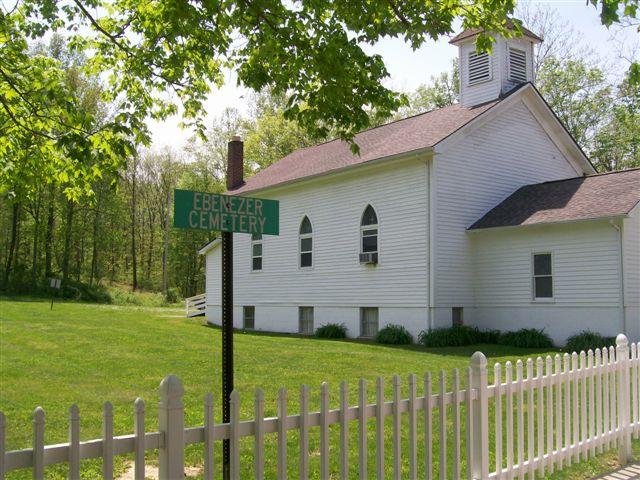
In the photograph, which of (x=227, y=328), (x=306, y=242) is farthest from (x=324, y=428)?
(x=306, y=242)

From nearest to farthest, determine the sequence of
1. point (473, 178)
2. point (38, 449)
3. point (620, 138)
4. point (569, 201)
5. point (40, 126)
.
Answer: point (38, 449)
point (40, 126)
point (569, 201)
point (473, 178)
point (620, 138)

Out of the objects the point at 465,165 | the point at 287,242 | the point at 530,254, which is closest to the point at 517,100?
the point at 465,165

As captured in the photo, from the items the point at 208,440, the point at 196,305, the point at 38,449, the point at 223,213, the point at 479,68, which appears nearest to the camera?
the point at 38,449

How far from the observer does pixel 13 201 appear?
9750 mm

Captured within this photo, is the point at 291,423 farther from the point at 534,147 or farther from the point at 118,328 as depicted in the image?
the point at 534,147

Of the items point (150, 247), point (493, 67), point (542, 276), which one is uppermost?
point (493, 67)

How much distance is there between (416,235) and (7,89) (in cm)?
1416

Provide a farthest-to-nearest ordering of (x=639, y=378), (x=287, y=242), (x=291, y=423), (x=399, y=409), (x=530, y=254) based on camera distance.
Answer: (x=287, y=242), (x=530, y=254), (x=639, y=378), (x=399, y=409), (x=291, y=423)

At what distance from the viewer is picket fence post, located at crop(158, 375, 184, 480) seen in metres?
3.47

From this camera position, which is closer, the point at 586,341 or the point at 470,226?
the point at 586,341

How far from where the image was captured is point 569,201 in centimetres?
1961

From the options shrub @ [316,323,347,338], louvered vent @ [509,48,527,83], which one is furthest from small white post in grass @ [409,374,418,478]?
louvered vent @ [509,48,527,83]

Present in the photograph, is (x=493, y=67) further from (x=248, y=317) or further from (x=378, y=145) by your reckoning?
(x=248, y=317)

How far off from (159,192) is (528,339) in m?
56.7
